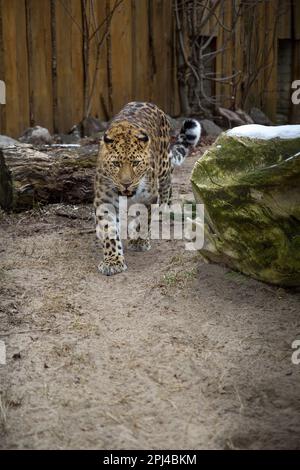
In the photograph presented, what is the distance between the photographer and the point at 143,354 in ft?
12.3

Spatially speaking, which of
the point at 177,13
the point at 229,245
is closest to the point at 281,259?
the point at 229,245

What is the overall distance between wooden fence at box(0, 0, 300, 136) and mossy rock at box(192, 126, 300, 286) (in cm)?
A: 450

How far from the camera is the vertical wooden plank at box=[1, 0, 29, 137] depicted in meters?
8.16

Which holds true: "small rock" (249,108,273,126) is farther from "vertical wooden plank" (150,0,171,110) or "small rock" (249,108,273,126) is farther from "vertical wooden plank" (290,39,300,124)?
"vertical wooden plank" (150,0,171,110)

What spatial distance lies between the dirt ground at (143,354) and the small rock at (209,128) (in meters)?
5.15

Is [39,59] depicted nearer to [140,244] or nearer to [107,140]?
[107,140]

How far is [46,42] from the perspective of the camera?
864 cm

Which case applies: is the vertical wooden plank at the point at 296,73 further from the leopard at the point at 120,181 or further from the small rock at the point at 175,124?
the leopard at the point at 120,181

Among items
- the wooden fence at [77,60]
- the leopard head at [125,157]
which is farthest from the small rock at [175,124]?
the leopard head at [125,157]

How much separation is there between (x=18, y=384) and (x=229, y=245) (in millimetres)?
1782

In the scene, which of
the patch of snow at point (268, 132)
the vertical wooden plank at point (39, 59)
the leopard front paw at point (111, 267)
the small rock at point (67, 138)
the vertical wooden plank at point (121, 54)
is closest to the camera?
the patch of snow at point (268, 132)

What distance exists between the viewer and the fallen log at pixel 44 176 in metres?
6.27
